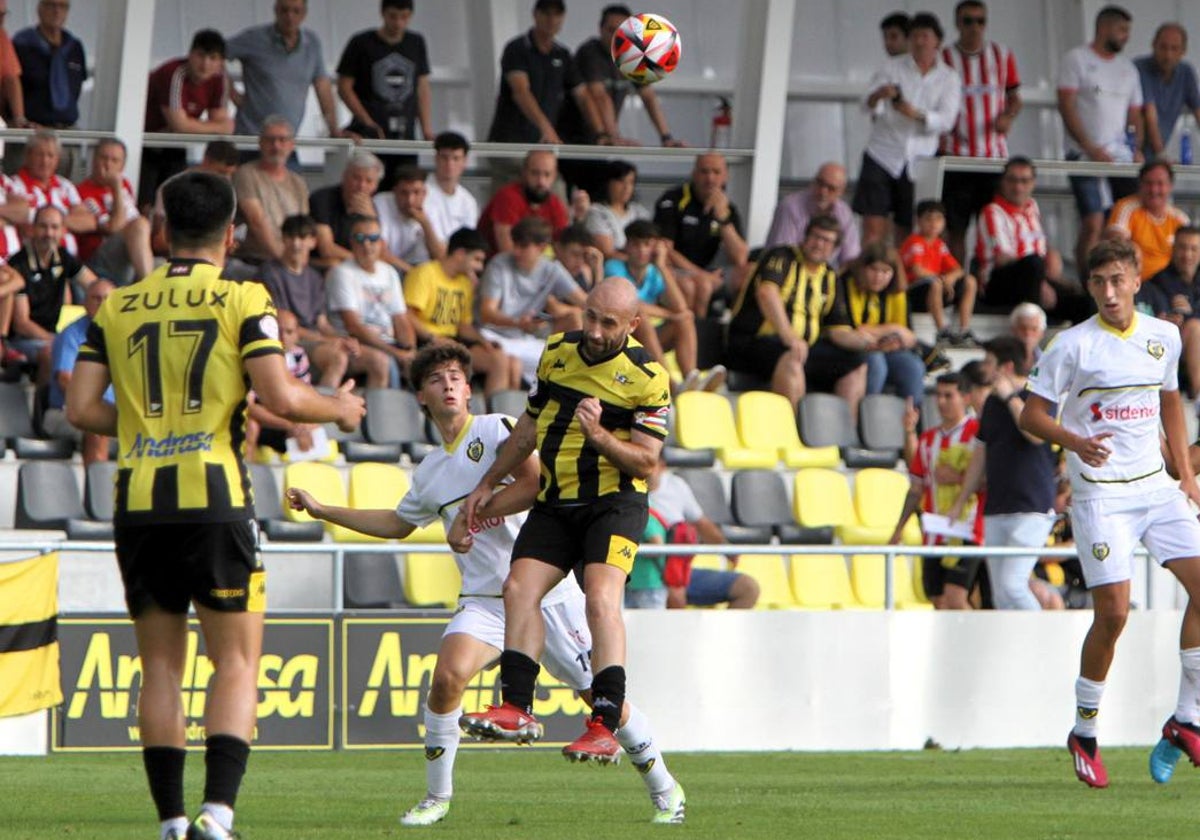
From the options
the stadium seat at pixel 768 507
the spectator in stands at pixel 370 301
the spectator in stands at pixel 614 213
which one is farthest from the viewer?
the spectator in stands at pixel 614 213

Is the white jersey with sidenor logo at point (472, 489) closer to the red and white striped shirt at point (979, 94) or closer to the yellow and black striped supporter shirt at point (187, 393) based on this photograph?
the yellow and black striped supporter shirt at point (187, 393)

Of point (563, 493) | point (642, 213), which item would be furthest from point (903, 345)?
point (563, 493)

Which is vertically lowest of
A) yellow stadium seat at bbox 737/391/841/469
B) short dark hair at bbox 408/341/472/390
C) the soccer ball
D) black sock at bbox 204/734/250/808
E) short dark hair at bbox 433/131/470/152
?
black sock at bbox 204/734/250/808

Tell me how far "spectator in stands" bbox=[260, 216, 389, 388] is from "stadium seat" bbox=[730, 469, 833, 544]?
8.58 feet

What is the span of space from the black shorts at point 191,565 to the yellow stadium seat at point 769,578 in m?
8.56

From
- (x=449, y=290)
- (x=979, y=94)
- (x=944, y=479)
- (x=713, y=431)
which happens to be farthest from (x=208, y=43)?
(x=979, y=94)

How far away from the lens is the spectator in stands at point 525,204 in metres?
16.2

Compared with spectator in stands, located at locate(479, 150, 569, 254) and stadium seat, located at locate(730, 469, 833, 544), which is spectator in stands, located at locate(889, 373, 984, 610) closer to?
stadium seat, located at locate(730, 469, 833, 544)

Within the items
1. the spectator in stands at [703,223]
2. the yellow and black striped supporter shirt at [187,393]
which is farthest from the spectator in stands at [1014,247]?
the yellow and black striped supporter shirt at [187,393]

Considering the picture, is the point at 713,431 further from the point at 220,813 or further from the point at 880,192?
the point at 220,813

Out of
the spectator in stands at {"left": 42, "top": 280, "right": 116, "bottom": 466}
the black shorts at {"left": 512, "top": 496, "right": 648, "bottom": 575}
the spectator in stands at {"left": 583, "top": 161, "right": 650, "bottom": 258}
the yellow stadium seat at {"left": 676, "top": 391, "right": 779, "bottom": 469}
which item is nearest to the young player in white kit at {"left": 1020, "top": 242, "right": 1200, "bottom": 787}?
the black shorts at {"left": 512, "top": 496, "right": 648, "bottom": 575}

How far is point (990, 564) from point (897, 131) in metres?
5.32

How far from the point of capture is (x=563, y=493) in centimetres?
807

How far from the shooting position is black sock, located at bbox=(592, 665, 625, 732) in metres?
7.58
